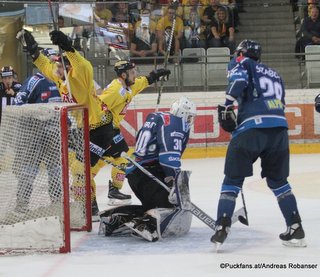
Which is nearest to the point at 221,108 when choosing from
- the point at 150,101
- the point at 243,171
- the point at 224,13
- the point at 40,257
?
the point at 243,171

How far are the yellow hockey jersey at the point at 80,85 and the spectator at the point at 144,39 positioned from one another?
12.2 feet

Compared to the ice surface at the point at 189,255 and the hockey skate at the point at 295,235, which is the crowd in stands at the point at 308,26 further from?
the hockey skate at the point at 295,235

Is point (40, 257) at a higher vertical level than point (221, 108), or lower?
lower

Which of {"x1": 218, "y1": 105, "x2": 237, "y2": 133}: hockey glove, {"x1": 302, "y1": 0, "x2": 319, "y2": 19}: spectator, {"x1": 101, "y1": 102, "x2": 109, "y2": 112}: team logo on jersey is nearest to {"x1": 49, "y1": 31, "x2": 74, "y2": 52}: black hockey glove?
{"x1": 101, "y1": 102, "x2": 109, "y2": 112}: team logo on jersey

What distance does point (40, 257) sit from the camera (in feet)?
16.1

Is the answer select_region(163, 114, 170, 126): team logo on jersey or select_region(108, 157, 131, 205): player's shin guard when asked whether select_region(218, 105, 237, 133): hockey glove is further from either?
select_region(108, 157, 131, 205): player's shin guard

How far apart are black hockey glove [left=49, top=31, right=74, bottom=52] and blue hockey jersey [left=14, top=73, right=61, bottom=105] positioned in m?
0.86

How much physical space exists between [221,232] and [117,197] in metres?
2.35

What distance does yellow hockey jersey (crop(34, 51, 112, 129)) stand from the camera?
19.1 feet

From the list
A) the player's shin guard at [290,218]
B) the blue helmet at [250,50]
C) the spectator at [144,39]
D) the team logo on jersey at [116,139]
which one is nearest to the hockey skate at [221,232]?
the player's shin guard at [290,218]

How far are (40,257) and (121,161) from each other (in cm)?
233

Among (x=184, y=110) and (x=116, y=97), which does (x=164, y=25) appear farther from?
(x=184, y=110)

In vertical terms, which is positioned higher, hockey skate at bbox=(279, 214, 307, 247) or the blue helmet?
the blue helmet

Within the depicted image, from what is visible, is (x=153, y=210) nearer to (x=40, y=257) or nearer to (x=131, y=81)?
(x=40, y=257)
